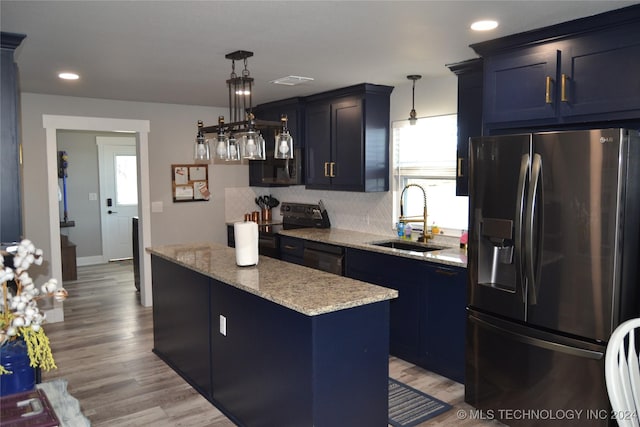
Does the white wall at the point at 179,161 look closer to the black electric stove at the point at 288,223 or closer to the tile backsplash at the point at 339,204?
the tile backsplash at the point at 339,204

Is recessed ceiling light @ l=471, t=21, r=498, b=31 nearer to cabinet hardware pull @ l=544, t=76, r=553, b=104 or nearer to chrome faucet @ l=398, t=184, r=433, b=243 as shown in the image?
cabinet hardware pull @ l=544, t=76, r=553, b=104

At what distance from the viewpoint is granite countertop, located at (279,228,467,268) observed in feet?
11.7

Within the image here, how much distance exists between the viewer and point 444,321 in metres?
3.59

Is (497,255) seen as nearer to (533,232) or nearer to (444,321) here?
(533,232)

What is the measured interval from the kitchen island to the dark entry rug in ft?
1.53

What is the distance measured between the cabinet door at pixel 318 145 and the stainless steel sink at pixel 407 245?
920mm

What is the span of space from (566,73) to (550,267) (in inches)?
42.7

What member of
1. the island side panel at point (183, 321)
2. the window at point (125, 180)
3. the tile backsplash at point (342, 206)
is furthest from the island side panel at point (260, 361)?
the window at point (125, 180)

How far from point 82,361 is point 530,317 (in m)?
3.43

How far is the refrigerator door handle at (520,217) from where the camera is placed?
2.70 metres

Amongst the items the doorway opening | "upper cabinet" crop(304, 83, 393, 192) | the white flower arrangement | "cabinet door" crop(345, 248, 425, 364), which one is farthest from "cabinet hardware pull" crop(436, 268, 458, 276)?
the doorway opening

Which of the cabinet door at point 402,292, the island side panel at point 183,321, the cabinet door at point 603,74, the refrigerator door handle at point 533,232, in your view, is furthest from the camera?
the cabinet door at point 402,292

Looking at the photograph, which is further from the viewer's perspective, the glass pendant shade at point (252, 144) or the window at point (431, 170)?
the window at point (431, 170)

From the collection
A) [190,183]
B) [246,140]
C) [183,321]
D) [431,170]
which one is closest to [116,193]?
[190,183]
